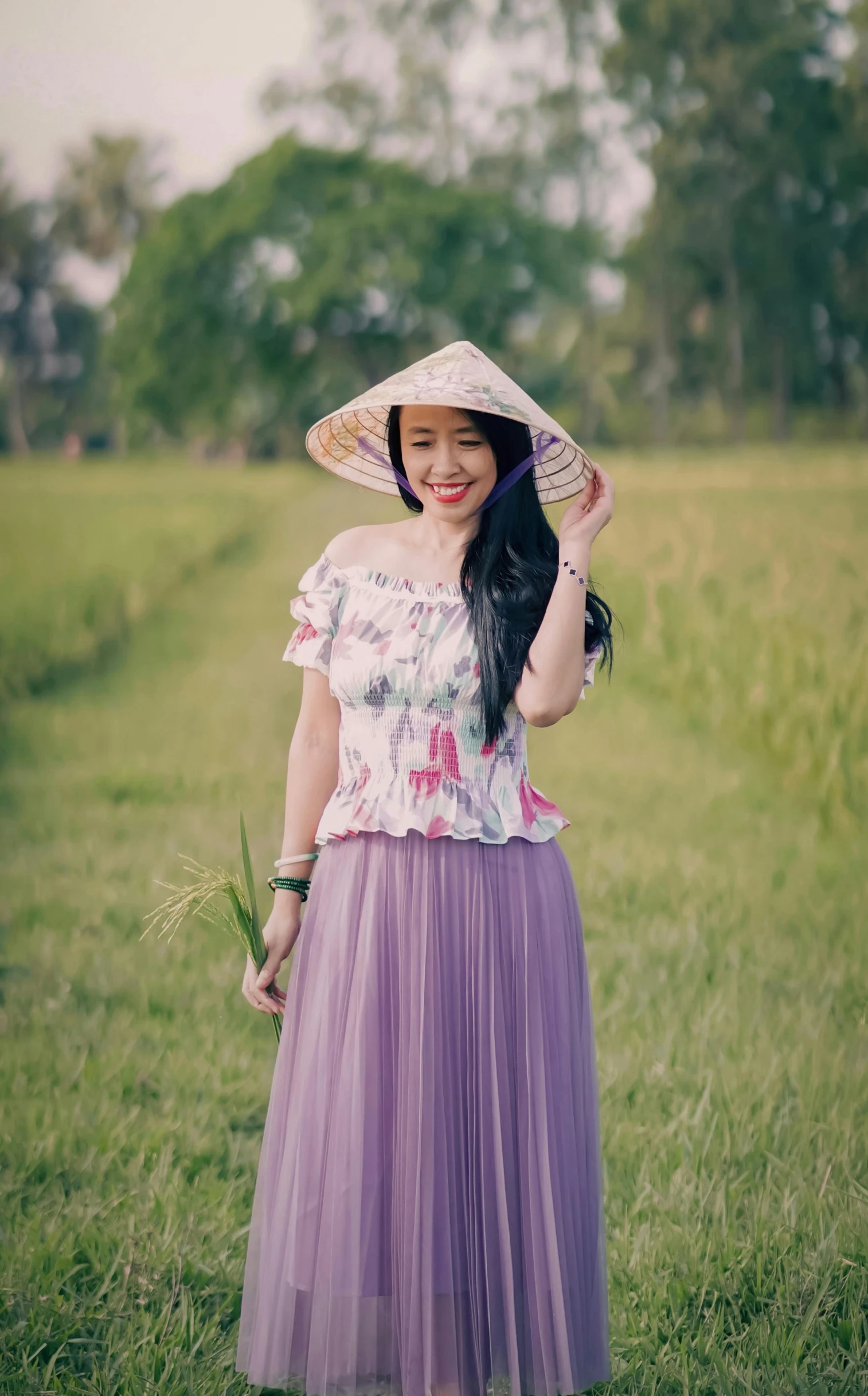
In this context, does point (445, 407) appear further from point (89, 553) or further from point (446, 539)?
point (89, 553)

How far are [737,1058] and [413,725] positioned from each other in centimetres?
199

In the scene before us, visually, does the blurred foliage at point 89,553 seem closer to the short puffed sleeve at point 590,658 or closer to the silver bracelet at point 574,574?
the short puffed sleeve at point 590,658

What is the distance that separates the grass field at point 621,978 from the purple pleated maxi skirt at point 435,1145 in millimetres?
418

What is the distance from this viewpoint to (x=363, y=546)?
2201mm

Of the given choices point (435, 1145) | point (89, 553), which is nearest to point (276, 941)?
point (435, 1145)

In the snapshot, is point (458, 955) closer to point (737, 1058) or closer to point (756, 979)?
point (737, 1058)

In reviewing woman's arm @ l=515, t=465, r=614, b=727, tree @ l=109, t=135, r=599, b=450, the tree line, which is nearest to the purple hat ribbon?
woman's arm @ l=515, t=465, r=614, b=727

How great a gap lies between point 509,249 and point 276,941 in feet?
82.8

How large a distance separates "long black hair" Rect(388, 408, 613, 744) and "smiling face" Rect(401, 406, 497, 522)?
0.07ft

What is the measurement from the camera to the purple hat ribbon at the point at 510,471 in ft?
7.04

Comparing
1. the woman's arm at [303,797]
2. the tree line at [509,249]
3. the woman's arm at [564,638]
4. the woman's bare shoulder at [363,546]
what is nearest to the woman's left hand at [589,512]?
the woman's arm at [564,638]

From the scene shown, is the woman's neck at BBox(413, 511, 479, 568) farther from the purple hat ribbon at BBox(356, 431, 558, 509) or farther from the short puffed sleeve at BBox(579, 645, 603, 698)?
the short puffed sleeve at BBox(579, 645, 603, 698)

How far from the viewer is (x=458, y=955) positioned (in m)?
2.08

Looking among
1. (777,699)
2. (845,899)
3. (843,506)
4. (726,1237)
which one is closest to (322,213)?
(843,506)
